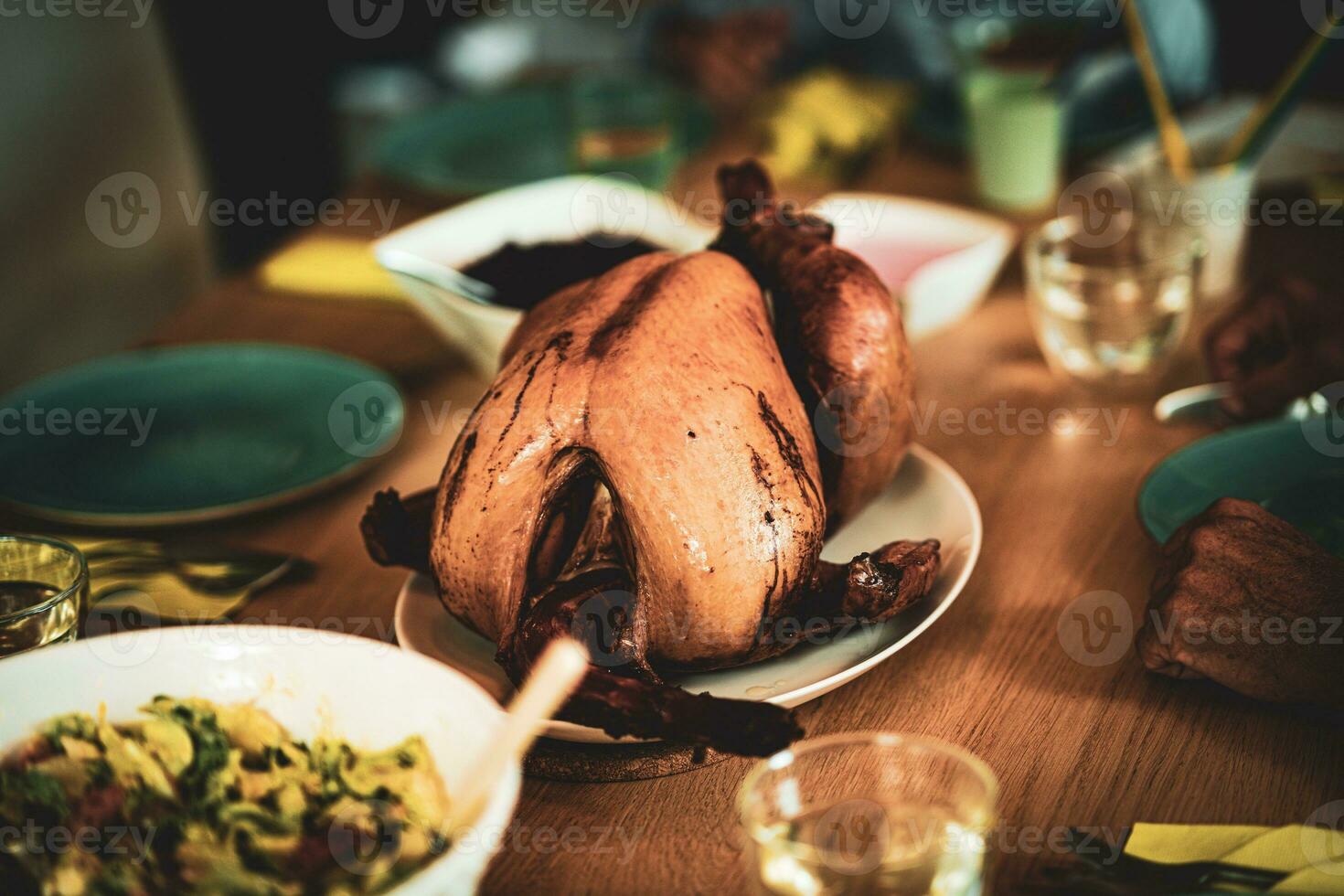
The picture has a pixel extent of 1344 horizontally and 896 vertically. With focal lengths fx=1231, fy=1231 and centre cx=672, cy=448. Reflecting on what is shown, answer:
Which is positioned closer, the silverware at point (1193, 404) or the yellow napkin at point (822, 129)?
the silverware at point (1193, 404)

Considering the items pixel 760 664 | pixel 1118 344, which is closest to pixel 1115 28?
pixel 1118 344

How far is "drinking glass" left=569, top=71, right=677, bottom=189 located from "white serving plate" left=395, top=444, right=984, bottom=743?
0.81 meters

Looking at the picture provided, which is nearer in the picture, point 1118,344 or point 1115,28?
point 1118,344

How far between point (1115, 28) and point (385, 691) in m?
1.85

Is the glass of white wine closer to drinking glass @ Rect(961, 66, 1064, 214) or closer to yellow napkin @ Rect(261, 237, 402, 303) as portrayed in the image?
yellow napkin @ Rect(261, 237, 402, 303)

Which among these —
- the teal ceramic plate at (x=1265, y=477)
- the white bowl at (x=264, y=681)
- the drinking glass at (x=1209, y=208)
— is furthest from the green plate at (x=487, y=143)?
the white bowl at (x=264, y=681)

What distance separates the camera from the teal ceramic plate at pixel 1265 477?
2.91 ft

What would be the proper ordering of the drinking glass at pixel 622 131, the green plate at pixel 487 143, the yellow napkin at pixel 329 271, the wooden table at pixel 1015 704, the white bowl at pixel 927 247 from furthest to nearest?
the green plate at pixel 487 143 → the drinking glass at pixel 622 131 → the yellow napkin at pixel 329 271 → the white bowl at pixel 927 247 → the wooden table at pixel 1015 704

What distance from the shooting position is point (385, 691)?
62 centimetres

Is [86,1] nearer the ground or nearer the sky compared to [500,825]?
nearer the sky

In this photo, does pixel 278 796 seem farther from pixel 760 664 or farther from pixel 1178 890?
pixel 1178 890

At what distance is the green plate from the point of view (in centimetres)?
175

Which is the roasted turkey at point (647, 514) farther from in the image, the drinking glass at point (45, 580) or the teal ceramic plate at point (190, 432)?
the teal ceramic plate at point (190, 432)

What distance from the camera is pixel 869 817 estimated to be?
589 mm
